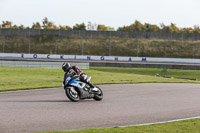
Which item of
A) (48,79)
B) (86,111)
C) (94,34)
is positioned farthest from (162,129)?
(94,34)

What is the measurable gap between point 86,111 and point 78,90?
92.3 inches

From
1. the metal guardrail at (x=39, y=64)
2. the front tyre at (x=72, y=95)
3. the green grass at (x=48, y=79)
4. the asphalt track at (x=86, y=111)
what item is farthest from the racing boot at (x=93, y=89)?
the metal guardrail at (x=39, y=64)

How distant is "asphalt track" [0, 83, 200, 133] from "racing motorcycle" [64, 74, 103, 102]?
0.23 metres

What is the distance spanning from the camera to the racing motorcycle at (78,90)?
13.7 m

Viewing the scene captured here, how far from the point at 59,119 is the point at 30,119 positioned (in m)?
0.76

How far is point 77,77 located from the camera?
13844mm

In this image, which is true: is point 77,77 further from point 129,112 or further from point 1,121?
point 1,121

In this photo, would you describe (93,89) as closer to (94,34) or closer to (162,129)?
(162,129)

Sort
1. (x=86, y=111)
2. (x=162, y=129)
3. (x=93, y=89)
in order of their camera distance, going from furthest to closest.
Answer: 1. (x=93, y=89)
2. (x=86, y=111)
3. (x=162, y=129)

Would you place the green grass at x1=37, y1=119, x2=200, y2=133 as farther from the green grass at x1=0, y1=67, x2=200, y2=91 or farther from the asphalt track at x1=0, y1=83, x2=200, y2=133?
the green grass at x1=0, y1=67, x2=200, y2=91

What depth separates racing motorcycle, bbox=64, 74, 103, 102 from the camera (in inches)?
540

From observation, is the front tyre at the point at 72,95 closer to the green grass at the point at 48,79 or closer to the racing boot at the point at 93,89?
the racing boot at the point at 93,89

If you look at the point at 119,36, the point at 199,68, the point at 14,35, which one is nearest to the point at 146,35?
the point at 119,36

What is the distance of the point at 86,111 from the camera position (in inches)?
463
